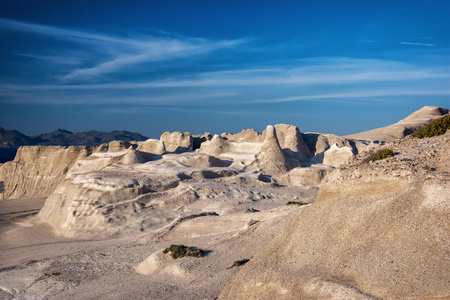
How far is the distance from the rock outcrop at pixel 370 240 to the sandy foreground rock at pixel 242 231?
0.7 inches

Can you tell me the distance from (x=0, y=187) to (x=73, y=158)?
6190 mm

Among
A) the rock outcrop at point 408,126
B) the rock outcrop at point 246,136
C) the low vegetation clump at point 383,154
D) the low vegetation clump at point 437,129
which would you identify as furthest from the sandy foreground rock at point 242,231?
the rock outcrop at point 408,126

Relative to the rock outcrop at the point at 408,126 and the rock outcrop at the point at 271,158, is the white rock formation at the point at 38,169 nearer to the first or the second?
the rock outcrop at the point at 271,158

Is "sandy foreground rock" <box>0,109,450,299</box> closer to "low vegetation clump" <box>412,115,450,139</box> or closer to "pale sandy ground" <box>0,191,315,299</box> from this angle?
"pale sandy ground" <box>0,191,315,299</box>

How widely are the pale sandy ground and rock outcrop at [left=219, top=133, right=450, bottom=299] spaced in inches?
91.8

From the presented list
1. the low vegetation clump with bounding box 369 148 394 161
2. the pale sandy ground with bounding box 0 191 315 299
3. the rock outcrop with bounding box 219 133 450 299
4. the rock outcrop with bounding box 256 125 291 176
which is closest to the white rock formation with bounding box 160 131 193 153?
the rock outcrop with bounding box 256 125 291 176

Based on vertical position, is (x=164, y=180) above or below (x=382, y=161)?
below

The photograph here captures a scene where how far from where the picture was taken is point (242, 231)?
12.9m

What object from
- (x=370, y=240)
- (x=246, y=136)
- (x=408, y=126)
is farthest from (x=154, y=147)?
(x=370, y=240)

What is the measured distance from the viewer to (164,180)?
23969mm

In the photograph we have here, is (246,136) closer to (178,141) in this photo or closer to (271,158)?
(178,141)

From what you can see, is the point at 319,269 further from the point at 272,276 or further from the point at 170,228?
the point at 170,228

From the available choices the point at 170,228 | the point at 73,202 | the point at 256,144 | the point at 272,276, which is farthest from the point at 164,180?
the point at 272,276

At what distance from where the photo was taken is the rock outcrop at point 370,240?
573 cm
